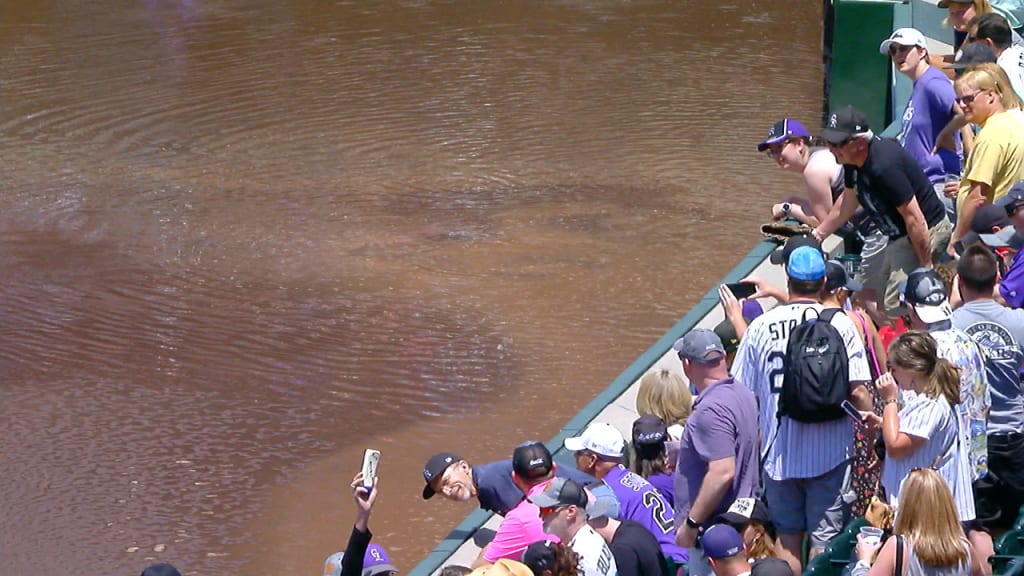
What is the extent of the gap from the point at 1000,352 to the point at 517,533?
6.64ft

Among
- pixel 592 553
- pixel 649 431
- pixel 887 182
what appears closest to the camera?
pixel 592 553

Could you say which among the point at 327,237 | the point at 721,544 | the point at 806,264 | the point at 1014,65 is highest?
the point at 806,264

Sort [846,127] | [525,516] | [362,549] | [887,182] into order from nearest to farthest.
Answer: [525,516] < [362,549] < [846,127] < [887,182]

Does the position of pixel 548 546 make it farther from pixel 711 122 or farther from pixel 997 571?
pixel 711 122

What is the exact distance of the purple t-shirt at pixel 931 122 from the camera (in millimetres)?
8773

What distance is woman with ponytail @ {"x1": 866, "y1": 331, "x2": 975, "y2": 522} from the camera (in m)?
5.50

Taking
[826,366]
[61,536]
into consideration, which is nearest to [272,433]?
[61,536]

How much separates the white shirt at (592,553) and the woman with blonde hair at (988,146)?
310 cm

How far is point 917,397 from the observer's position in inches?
218

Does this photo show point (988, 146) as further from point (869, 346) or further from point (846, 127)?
point (869, 346)

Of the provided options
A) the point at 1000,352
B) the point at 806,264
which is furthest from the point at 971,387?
the point at 806,264

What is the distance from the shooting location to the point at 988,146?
7570 millimetres

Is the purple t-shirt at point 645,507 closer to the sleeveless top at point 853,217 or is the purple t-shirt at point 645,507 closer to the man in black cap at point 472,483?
the man in black cap at point 472,483

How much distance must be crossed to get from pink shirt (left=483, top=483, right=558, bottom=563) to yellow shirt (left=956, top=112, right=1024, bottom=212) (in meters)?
3.17
